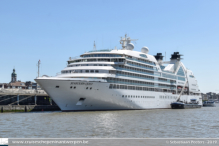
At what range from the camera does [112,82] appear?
5138 cm

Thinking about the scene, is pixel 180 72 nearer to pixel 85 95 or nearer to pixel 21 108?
pixel 85 95

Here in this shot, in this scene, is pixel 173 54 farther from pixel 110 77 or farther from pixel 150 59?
pixel 110 77

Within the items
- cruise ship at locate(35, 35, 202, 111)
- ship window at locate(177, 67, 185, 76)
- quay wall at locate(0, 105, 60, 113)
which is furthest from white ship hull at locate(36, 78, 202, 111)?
ship window at locate(177, 67, 185, 76)

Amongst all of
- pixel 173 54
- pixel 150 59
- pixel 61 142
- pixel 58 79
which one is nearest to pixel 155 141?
pixel 61 142

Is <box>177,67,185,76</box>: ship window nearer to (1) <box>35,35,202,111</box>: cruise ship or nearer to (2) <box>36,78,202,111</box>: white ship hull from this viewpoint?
(1) <box>35,35,202,111</box>: cruise ship

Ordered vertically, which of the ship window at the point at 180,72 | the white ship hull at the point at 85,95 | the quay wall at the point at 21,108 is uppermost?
the ship window at the point at 180,72

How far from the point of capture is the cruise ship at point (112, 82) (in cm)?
4606

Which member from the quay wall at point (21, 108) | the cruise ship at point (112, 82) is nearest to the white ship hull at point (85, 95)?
the cruise ship at point (112, 82)

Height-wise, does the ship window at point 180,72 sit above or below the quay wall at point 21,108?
above

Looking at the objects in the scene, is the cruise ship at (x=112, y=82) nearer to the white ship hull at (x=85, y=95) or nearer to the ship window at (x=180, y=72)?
the white ship hull at (x=85, y=95)

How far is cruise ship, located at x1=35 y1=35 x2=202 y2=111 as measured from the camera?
4606 centimetres

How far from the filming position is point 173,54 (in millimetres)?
84812

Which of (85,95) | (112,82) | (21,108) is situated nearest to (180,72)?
(112,82)

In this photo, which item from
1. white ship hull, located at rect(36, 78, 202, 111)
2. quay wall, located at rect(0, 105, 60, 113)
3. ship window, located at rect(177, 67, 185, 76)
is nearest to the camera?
white ship hull, located at rect(36, 78, 202, 111)
